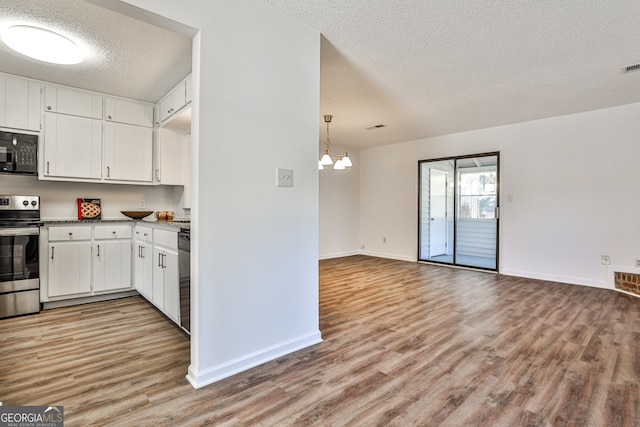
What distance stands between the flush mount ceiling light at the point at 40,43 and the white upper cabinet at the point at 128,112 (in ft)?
3.87

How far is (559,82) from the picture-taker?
342 centimetres

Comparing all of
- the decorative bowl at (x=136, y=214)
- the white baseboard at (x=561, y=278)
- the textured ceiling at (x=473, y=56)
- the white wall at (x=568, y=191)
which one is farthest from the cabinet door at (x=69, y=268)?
the white baseboard at (x=561, y=278)

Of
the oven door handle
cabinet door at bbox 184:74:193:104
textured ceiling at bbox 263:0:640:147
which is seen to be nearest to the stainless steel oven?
the oven door handle

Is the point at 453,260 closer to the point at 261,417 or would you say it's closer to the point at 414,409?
the point at 414,409

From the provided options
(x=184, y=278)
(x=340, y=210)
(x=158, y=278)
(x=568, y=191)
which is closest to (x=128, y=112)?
(x=158, y=278)

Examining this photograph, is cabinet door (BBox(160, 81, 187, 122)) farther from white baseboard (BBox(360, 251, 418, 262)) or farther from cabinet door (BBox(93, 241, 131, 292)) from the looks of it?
white baseboard (BBox(360, 251, 418, 262))

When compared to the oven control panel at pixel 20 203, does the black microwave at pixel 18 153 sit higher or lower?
higher

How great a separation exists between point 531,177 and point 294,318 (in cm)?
458

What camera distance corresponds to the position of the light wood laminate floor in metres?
1.63

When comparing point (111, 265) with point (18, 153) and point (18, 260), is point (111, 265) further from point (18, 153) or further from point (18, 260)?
point (18, 153)

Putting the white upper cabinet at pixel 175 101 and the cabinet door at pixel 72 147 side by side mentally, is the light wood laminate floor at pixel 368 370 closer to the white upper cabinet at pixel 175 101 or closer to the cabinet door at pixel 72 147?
the cabinet door at pixel 72 147

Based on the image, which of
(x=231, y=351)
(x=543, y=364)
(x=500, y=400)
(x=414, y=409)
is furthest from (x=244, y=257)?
(x=543, y=364)

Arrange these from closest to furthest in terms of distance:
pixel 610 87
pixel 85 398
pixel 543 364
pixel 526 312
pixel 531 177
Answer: pixel 85 398, pixel 543 364, pixel 526 312, pixel 610 87, pixel 531 177

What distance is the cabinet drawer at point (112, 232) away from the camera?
139 inches
